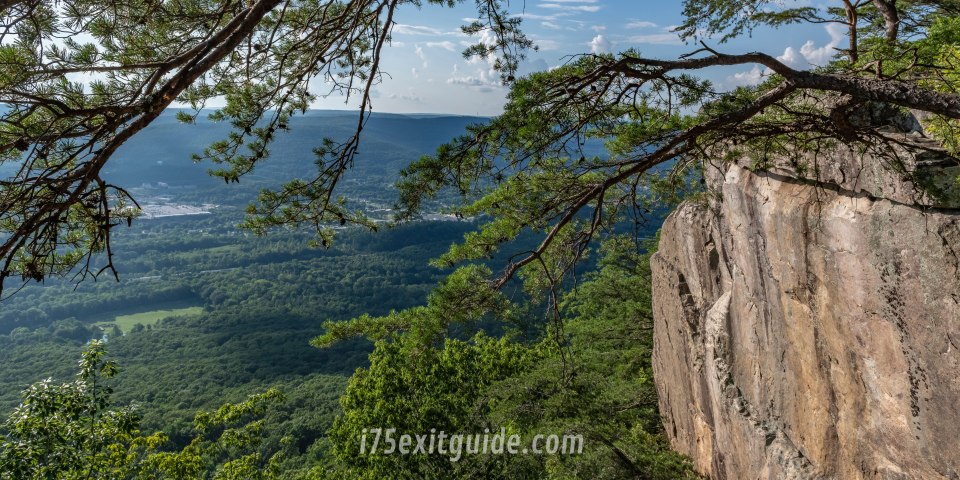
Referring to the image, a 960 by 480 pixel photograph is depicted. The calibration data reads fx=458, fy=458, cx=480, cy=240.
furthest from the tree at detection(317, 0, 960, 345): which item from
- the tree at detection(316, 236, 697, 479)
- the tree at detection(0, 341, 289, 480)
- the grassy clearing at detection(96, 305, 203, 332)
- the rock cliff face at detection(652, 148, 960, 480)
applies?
the grassy clearing at detection(96, 305, 203, 332)

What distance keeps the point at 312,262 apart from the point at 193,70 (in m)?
95.0

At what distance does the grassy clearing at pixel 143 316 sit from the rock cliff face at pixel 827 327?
282ft

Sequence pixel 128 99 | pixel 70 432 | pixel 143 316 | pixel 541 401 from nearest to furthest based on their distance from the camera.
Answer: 1. pixel 128 99
2. pixel 70 432
3. pixel 541 401
4. pixel 143 316

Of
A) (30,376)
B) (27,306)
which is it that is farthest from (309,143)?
(30,376)

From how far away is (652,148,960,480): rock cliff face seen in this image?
2676 mm

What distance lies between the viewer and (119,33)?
3037 mm

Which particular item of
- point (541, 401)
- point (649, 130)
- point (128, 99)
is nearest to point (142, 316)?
point (541, 401)

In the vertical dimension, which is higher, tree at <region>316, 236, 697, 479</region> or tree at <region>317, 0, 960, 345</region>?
tree at <region>317, 0, 960, 345</region>

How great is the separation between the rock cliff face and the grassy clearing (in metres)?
86.0

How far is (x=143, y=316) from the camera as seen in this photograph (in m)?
76.9

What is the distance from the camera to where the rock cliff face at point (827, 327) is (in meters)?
2.68

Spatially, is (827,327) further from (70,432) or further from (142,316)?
(142,316)

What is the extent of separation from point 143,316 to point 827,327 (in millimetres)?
95022

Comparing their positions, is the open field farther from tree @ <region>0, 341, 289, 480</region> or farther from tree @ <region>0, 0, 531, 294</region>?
tree @ <region>0, 0, 531, 294</region>
